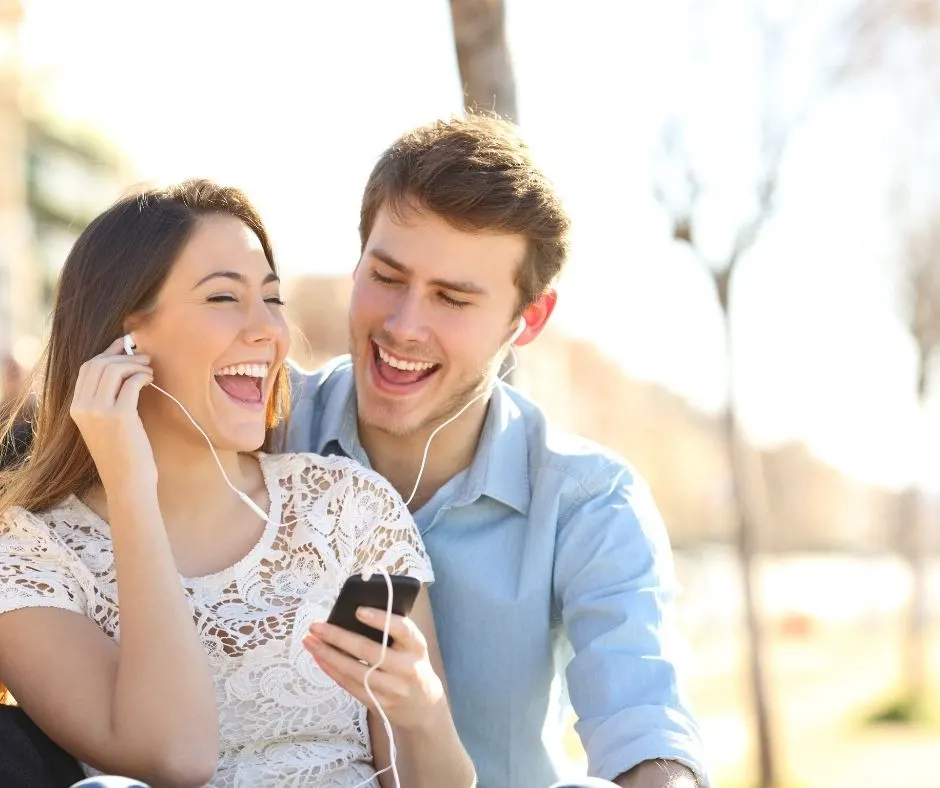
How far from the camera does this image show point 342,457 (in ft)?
11.8

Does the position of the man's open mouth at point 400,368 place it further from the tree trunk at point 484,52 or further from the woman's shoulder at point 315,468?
the tree trunk at point 484,52

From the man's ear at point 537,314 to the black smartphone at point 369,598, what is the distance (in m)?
1.64

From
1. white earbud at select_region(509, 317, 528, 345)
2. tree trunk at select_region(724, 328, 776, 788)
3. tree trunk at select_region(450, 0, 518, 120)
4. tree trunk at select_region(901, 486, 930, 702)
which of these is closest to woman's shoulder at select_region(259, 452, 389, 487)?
white earbud at select_region(509, 317, 528, 345)

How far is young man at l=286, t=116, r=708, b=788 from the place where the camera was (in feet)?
11.5

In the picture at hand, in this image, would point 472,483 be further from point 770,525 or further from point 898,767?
point 770,525

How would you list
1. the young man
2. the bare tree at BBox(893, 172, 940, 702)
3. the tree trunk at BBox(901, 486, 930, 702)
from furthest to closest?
1. the tree trunk at BBox(901, 486, 930, 702)
2. the bare tree at BBox(893, 172, 940, 702)
3. the young man

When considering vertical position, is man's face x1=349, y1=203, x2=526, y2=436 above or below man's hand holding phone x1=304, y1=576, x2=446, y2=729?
above

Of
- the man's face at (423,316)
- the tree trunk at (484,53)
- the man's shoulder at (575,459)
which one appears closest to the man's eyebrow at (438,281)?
the man's face at (423,316)

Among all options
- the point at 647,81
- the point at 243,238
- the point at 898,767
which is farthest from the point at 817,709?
the point at 243,238

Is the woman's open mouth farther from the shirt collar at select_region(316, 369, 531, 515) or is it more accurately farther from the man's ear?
the man's ear

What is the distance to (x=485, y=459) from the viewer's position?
369 cm

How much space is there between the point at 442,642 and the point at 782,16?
566 centimetres

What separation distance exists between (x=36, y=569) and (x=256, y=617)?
0.51 meters

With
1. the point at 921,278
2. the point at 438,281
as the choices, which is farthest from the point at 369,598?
the point at 921,278
